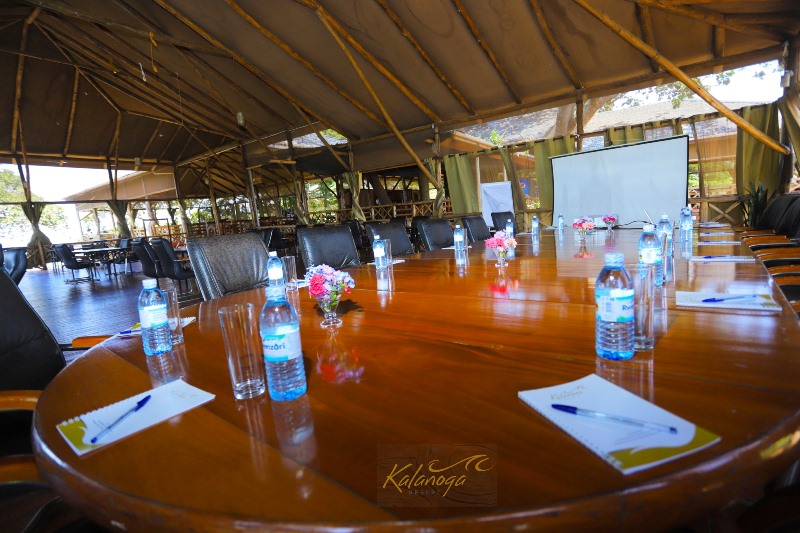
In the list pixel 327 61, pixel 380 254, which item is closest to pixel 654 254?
pixel 380 254

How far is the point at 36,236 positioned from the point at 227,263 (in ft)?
45.5

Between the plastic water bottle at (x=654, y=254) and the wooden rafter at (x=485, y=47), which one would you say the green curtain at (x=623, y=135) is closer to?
the wooden rafter at (x=485, y=47)

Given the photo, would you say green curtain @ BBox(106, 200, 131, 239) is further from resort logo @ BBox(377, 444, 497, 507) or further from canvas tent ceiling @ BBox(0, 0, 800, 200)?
resort logo @ BBox(377, 444, 497, 507)

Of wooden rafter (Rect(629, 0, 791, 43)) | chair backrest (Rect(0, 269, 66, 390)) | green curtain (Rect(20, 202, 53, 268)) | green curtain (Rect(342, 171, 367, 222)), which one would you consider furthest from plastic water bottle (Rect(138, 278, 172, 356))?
green curtain (Rect(20, 202, 53, 268))

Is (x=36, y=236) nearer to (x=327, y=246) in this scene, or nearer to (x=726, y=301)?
(x=327, y=246)

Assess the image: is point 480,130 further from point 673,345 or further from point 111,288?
point 673,345

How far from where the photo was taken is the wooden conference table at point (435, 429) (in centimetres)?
40

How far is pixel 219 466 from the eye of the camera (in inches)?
19.4

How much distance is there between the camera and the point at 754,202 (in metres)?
5.07

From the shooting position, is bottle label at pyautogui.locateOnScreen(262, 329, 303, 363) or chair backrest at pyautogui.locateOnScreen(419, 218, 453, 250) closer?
bottle label at pyautogui.locateOnScreen(262, 329, 303, 363)

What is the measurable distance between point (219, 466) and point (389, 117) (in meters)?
7.92

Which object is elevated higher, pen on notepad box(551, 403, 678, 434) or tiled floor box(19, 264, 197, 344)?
pen on notepad box(551, 403, 678, 434)

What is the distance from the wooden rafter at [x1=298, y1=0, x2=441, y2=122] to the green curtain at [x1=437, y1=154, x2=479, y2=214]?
96 cm

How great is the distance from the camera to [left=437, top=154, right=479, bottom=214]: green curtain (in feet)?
26.8
